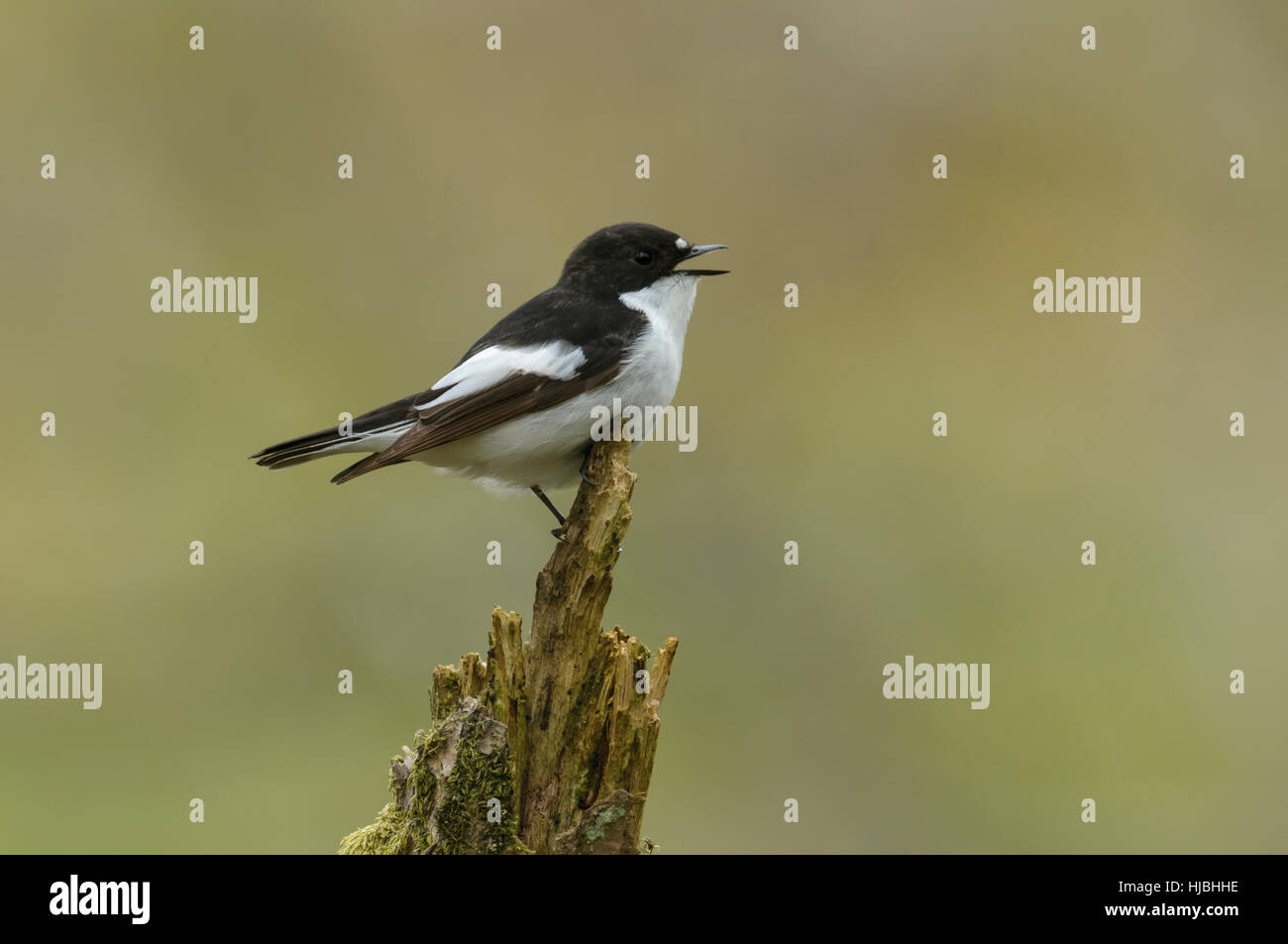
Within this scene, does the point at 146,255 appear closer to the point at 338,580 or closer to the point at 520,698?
the point at 338,580

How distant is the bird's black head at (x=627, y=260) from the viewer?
292 inches

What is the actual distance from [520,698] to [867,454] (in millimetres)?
9923

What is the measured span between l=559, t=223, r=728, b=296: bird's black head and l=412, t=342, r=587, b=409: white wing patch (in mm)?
672

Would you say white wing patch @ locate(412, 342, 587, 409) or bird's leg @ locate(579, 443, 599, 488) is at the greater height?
white wing patch @ locate(412, 342, 587, 409)

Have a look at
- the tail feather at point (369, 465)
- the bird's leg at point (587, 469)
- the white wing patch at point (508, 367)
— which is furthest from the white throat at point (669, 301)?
the tail feather at point (369, 465)

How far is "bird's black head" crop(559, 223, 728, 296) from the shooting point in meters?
7.41

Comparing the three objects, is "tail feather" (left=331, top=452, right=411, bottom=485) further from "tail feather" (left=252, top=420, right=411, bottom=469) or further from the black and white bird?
"tail feather" (left=252, top=420, right=411, bottom=469)

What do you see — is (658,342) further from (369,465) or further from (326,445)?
(326,445)

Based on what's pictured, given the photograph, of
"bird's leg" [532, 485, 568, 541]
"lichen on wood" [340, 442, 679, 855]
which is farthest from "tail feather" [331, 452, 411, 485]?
"lichen on wood" [340, 442, 679, 855]

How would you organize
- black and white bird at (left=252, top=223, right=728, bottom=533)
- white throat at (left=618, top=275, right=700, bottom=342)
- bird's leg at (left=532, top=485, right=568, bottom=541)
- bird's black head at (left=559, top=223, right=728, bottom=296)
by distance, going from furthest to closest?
bird's black head at (left=559, top=223, right=728, bottom=296), white throat at (left=618, top=275, right=700, bottom=342), black and white bird at (left=252, top=223, right=728, bottom=533), bird's leg at (left=532, top=485, right=568, bottom=541)

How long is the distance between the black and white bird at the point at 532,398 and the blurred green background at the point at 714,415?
5362 mm

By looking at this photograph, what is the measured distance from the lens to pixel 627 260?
7434 mm

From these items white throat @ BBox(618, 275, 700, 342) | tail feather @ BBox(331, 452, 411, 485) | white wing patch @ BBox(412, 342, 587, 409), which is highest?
white throat @ BBox(618, 275, 700, 342)

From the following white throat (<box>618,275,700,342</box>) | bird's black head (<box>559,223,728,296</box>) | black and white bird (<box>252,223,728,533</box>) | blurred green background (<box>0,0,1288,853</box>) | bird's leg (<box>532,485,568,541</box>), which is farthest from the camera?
blurred green background (<box>0,0,1288,853</box>)
